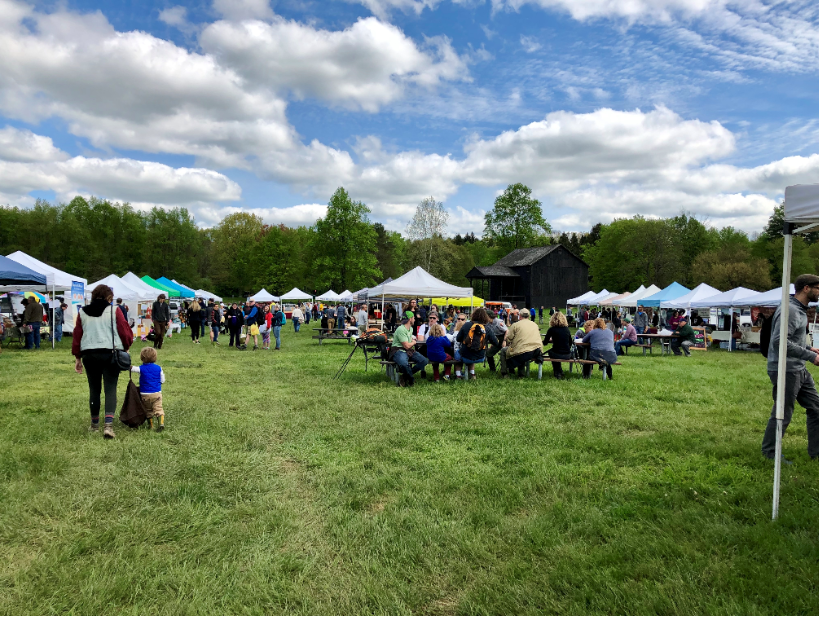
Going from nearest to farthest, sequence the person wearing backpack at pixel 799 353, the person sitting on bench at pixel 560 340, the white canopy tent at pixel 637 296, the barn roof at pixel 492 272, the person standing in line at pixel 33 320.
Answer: the person wearing backpack at pixel 799 353 → the person sitting on bench at pixel 560 340 → the person standing in line at pixel 33 320 → the white canopy tent at pixel 637 296 → the barn roof at pixel 492 272

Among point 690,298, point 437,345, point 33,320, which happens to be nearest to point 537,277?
point 690,298

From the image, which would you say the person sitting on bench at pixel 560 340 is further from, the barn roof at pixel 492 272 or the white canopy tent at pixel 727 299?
the barn roof at pixel 492 272

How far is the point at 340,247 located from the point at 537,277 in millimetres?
18724

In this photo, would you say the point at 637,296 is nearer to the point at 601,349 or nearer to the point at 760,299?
the point at 760,299

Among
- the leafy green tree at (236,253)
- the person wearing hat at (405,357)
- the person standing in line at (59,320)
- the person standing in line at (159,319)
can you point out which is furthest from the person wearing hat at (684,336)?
the leafy green tree at (236,253)

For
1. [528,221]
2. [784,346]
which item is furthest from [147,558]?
[528,221]

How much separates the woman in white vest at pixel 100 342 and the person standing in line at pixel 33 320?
11448mm

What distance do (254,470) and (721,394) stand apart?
293 inches

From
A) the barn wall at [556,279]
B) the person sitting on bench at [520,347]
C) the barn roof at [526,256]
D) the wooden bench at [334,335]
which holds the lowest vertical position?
the wooden bench at [334,335]

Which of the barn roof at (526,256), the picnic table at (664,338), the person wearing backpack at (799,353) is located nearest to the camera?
the person wearing backpack at (799,353)

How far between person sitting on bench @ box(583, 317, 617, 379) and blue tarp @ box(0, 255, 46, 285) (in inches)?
553

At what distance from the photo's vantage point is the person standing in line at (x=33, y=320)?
49.1ft

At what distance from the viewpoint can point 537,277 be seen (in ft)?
164

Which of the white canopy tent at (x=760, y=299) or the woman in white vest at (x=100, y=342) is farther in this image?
the white canopy tent at (x=760, y=299)
